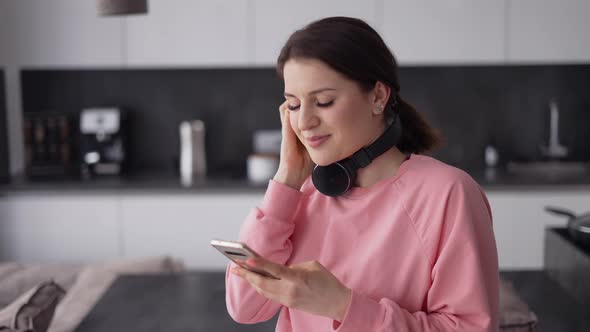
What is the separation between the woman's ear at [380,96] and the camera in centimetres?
129

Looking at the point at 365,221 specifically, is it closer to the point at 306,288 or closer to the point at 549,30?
the point at 306,288

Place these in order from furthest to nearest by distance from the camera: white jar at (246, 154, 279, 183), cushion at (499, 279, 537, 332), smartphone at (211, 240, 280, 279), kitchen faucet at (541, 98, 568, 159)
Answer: kitchen faucet at (541, 98, 568, 159), white jar at (246, 154, 279, 183), cushion at (499, 279, 537, 332), smartphone at (211, 240, 280, 279)

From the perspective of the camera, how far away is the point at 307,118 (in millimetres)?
1256

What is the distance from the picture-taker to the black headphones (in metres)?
1.32

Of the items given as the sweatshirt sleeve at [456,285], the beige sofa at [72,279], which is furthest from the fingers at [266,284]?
the beige sofa at [72,279]

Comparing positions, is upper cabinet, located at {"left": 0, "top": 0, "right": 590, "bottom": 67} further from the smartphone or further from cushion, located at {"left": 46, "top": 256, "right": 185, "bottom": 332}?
the smartphone

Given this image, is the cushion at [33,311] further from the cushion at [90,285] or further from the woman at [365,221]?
the woman at [365,221]

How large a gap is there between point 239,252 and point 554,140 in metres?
3.43

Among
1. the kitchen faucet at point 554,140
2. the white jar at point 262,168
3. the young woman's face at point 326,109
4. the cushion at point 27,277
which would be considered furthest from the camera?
the kitchen faucet at point 554,140

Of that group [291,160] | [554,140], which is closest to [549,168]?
[554,140]

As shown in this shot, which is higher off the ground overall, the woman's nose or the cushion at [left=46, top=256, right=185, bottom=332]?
the woman's nose

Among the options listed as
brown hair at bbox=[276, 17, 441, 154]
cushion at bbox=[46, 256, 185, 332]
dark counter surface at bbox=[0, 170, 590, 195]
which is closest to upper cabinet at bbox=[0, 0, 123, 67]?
dark counter surface at bbox=[0, 170, 590, 195]

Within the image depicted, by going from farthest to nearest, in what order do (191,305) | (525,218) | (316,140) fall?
(525,218) → (191,305) → (316,140)

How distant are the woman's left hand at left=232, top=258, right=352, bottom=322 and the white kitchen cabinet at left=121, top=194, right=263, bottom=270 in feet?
8.48
